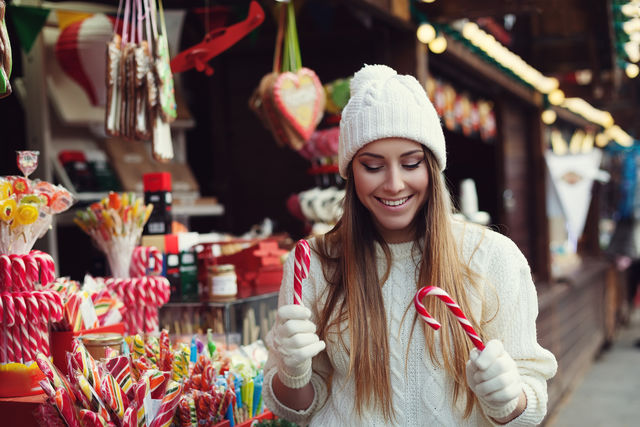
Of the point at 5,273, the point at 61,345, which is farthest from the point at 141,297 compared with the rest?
the point at 5,273

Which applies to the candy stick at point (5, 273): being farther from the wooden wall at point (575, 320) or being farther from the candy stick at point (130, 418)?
the wooden wall at point (575, 320)

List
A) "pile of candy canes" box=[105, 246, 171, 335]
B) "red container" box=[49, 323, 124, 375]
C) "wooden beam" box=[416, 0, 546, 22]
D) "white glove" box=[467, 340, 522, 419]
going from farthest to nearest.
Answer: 1. "wooden beam" box=[416, 0, 546, 22]
2. "pile of candy canes" box=[105, 246, 171, 335]
3. "red container" box=[49, 323, 124, 375]
4. "white glove" box=[467, 340, 522, 419]

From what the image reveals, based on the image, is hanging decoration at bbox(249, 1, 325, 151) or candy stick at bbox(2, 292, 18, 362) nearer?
candy stick at bbox(2, 292, 18, 362)

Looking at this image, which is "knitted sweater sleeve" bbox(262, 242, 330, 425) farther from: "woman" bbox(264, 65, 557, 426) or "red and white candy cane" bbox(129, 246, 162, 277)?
"red and white candy cane" bbox(129, 246, 162, 277)

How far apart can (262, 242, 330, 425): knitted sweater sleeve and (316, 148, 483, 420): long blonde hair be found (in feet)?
0.12

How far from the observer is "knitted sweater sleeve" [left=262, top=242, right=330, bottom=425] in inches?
73.3

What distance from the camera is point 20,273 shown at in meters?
2.07

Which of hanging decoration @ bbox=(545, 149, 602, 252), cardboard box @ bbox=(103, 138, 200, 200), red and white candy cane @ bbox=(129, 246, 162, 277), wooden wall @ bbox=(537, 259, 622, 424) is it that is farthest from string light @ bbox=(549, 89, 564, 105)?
red and white candy cane @ bbox=(129, 246, 162, 277)

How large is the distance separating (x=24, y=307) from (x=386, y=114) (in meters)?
1.10

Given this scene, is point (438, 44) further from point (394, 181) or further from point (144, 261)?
point (394, 181)

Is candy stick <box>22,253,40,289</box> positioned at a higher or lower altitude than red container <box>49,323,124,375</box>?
higher

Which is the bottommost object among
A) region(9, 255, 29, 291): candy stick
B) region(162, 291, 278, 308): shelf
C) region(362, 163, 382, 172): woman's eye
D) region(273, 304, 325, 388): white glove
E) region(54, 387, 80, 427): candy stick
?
region(162, 291, 278, 308): shelf

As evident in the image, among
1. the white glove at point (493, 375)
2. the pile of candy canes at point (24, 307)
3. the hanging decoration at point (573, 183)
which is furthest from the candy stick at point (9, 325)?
the hanging decoration at point (573, 183)

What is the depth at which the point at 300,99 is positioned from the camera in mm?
3766
